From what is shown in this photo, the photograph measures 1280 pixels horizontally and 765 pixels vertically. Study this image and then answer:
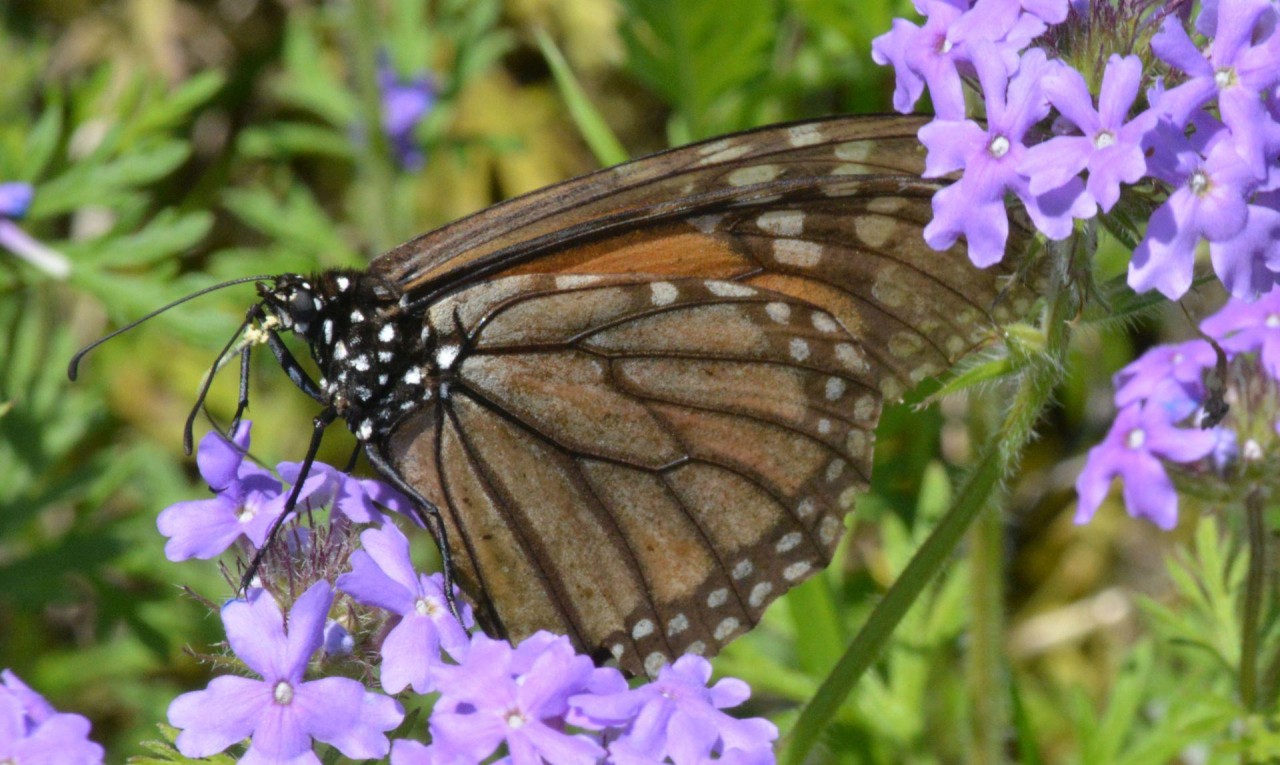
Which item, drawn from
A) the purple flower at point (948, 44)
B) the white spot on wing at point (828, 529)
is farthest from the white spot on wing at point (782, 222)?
the white spot on wing at point (828, 529)

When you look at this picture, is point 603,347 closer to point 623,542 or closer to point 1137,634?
point 623,542

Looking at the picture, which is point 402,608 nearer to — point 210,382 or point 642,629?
point 210,382

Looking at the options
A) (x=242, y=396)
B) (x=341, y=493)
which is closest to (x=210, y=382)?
(x=242, y=396)

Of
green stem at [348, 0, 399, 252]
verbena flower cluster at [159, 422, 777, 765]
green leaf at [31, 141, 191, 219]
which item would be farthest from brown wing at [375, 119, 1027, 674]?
green stem at [348, 0, 399, 252]

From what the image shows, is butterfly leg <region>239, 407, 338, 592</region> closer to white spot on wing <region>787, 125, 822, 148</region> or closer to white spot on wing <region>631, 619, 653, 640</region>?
white spot on wing <region>631, 619, 653, 640</region>

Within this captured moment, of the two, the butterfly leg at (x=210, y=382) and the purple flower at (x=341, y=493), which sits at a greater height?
the butterfly leg at (x=210, y=382)

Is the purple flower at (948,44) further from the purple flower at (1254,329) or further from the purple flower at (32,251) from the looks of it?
the purple flower at (32,251)
